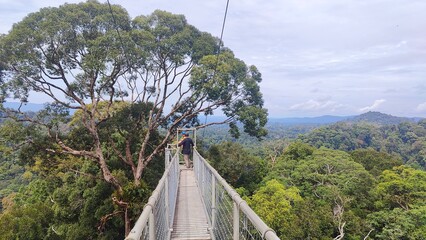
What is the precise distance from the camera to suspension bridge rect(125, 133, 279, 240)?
72.8 inches

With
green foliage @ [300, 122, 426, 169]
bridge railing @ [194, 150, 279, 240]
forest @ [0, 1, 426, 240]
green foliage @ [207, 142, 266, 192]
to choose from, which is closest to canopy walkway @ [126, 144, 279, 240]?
bridge railing @ [194, 150, 279, 240]

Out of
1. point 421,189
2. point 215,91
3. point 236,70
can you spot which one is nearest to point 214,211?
point 215,91

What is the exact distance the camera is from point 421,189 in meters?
20.5

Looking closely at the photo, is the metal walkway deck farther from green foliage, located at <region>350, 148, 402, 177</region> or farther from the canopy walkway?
green foliage, located at <region>350, 148, 402, 177</region>

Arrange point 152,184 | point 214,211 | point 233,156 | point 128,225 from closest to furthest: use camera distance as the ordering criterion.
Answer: point 214,211 → point 128,225 → point 152,184 → point 233,156

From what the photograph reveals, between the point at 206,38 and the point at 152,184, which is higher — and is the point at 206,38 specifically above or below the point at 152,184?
above

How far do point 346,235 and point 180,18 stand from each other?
1497 cm

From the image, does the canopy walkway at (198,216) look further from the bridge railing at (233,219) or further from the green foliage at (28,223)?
the green foliage at (28,223)

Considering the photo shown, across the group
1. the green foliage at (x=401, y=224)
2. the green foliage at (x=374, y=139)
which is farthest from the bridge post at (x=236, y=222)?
the green foliage at (x=374, y=139)

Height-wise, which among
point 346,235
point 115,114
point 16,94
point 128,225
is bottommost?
point 346,235

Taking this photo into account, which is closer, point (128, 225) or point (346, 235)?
point (128, 225)

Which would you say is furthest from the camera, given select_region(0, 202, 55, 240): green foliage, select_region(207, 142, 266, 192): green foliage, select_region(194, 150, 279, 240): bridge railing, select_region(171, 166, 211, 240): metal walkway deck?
select_region(207, 142, 266, 192): green foliage

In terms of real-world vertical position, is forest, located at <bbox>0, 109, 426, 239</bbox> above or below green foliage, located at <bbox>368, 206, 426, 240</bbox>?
above

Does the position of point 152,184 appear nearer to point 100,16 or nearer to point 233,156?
point 100,16
